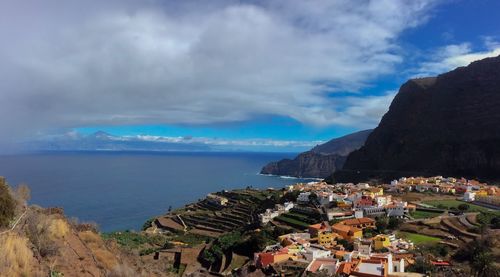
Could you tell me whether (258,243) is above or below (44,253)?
below

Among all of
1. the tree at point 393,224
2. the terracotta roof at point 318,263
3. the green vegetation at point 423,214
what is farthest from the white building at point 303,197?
the terracotta roof at point 318,263

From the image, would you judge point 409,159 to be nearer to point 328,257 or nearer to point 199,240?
point 199,240

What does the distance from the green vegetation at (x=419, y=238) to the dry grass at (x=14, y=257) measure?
2414 cm

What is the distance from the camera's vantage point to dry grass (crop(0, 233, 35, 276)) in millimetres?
7352

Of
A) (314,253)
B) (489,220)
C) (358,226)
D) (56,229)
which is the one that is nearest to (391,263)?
(314,253)

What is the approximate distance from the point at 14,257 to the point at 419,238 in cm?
2620

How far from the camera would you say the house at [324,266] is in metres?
21.2

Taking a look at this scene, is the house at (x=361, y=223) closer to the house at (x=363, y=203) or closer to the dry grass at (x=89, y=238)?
the house at (x=363, y=203)

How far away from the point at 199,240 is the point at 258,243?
1151 centimetres

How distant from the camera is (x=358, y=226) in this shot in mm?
33000

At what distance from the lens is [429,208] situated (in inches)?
1480

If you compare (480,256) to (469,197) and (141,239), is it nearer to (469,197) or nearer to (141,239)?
(469,197)

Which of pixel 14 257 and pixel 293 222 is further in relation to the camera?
pixel 293 222

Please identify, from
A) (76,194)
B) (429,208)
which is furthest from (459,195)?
(76,194)
